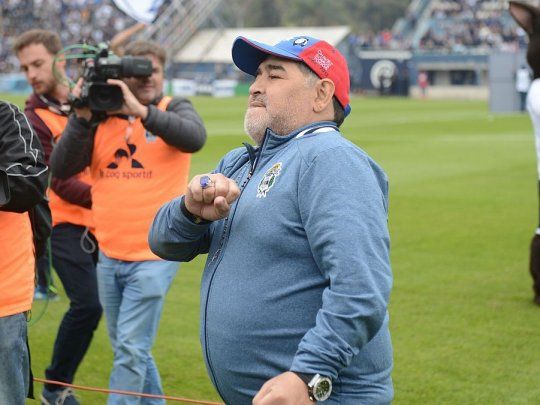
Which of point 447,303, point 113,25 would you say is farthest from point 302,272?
point 113,25

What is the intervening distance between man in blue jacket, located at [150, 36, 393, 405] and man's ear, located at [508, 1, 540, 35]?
5555mm

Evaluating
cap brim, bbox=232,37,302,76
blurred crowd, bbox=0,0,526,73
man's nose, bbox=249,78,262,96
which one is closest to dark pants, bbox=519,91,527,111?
blurred crowd, bbox=0,0,526,73

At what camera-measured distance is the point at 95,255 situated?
6484 millimetres

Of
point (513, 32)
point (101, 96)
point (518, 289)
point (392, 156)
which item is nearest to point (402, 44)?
point (513, 32)

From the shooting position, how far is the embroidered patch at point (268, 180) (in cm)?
316

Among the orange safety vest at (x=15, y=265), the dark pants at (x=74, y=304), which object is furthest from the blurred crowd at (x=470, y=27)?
the orange safety vest at (x=15, y=265)

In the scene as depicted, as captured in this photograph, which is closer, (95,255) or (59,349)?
(59,349)

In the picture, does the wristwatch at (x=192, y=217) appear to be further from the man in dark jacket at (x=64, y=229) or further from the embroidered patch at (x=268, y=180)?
the man in dark jacket at (x=64, y=229)

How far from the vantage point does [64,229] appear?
6.45 m

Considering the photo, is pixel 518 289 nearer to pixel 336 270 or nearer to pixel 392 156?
pixel 336 270

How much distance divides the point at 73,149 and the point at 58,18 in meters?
58.2

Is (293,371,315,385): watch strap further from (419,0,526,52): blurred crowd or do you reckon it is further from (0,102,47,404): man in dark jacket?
(419,0,526,52): blurred crowd

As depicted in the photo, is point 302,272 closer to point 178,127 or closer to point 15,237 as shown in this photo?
point 15,237

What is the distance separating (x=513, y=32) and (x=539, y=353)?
56293mm
